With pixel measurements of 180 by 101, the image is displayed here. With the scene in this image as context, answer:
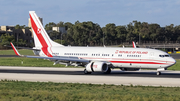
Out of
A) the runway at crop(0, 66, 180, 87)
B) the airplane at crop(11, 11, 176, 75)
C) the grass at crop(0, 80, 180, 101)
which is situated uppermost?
the airplane at crop(11, 11, 176, 75)

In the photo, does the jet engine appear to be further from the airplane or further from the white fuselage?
the white fuselage

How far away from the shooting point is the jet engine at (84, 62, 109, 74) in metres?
41.6

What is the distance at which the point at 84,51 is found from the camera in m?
45.4

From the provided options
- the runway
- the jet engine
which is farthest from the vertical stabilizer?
the jet engine

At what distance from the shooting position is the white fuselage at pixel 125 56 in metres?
39.9

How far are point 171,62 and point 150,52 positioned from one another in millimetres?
3027

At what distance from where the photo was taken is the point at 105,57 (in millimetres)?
43438

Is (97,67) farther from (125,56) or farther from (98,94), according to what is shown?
(98,94)

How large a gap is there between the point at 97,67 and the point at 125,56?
380 centimetres

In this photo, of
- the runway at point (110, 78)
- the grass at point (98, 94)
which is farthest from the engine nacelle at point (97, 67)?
the grass at point (98, 94)

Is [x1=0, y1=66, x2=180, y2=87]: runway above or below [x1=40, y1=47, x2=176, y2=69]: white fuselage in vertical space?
below

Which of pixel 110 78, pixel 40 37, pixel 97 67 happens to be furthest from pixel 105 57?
pixel 40 37

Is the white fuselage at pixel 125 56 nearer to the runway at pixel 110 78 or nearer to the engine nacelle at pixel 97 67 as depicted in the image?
the engine nacelle at pixel 97 67

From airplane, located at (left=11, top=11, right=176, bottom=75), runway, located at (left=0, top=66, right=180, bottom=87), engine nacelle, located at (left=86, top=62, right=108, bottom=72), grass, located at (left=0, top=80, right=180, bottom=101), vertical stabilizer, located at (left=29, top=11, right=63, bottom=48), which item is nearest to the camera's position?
grass, located at (left=0, top=80, right=180, bottom=101)
